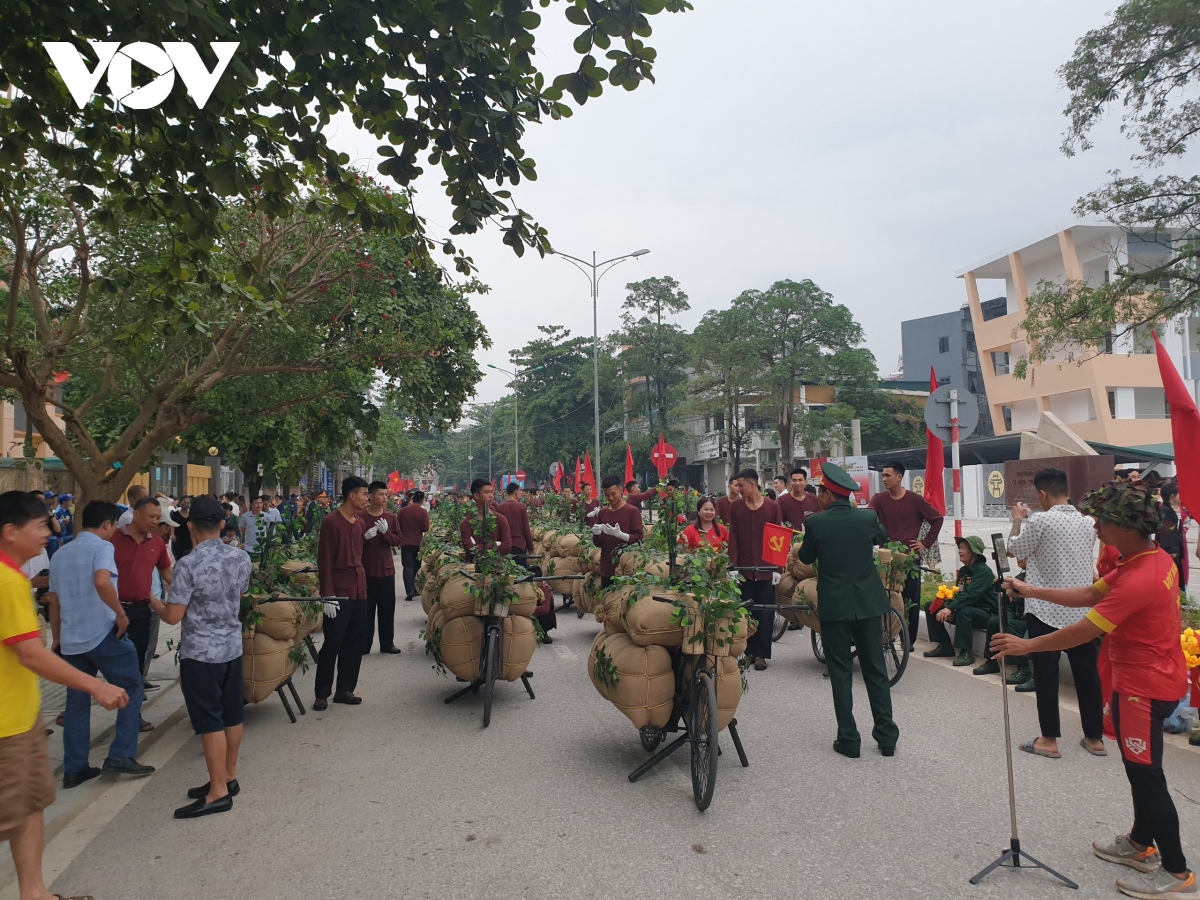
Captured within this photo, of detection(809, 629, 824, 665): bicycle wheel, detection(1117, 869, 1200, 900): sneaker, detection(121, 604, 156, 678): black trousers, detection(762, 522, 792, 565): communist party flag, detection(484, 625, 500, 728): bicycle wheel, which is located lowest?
detection(1117, 869, 1200, 900): sneaker

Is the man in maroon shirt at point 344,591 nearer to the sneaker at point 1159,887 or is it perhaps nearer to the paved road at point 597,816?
the paved road at point 597,816

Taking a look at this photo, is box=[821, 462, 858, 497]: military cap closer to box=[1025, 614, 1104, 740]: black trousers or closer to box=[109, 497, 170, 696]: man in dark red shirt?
box=[1025, 614, 1104, 740]: black trousers

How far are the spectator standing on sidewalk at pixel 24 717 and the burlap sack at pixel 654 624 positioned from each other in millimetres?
2684

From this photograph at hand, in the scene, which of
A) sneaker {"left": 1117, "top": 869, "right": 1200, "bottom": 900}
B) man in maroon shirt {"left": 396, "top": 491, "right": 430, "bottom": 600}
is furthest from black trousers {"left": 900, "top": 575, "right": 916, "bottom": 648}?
man in maroon shirt {"left": 396, "top": 491, "right": 430, "bottom": 600}

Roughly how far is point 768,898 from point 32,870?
287 centimetres

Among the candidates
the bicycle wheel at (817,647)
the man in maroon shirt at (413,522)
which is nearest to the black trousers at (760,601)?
the bicycle wheel at (817,647)

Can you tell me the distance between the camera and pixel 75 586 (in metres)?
5.20

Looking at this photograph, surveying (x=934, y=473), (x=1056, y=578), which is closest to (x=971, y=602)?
(x=934, y=473)

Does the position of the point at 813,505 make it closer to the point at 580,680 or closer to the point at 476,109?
the point at 580,680

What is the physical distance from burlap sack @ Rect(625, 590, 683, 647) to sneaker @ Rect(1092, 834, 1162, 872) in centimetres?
224

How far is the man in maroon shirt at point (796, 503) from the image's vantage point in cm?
952

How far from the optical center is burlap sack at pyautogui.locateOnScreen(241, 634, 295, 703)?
20.1 feet

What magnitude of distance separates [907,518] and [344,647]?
516 cm

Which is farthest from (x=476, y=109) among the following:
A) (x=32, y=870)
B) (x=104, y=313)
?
(x=104, y=313)
